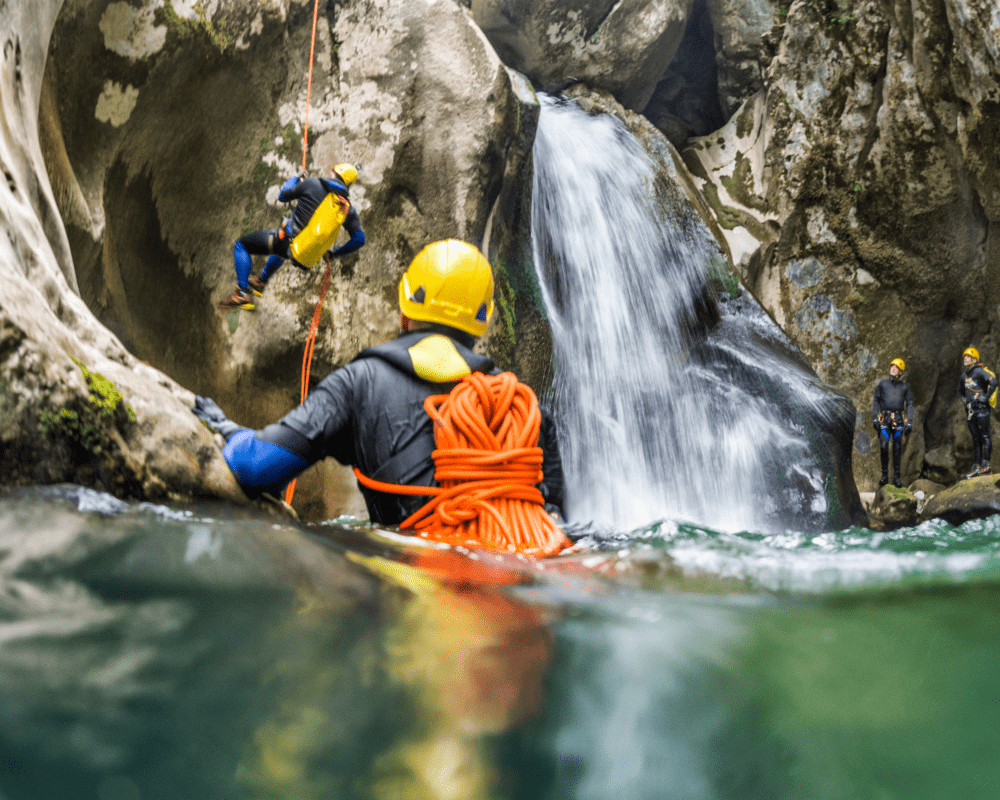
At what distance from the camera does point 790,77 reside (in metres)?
11.4

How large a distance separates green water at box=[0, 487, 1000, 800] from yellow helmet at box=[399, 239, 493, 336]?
1438 millimetres

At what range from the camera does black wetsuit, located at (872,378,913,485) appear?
997cm

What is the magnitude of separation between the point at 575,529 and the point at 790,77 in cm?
1125

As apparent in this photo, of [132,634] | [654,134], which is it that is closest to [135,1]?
[132,634]

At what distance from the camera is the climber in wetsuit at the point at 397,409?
2135 mm

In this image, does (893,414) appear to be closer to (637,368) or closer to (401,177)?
(637,368)

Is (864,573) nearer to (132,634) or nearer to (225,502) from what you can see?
(132,634)

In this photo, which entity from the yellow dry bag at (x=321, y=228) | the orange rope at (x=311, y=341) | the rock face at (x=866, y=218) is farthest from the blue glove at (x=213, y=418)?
the rock face at (x=866, y=218)

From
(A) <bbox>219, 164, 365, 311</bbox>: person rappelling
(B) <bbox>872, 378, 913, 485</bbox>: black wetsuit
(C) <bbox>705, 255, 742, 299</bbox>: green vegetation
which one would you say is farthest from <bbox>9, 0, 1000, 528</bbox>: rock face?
(C) <bbox>705, 255, 742, 299</bbox>: green vegetation

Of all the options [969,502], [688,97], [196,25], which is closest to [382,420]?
[196,25]

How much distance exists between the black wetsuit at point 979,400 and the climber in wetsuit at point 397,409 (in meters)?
8.90

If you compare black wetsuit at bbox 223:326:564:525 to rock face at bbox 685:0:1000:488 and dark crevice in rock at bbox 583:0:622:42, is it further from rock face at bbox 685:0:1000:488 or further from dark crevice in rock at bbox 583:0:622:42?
rock face at bbox 685:0:1000:488

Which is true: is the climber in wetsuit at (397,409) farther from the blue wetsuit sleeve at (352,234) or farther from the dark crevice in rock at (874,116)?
the dark crevice in rock at (874,116)

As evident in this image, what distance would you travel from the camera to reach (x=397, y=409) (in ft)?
7.68
